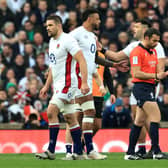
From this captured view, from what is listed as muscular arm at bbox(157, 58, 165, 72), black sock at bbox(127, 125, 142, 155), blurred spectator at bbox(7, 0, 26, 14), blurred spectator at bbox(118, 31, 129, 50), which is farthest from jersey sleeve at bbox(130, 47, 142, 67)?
blurred spectator at bbox(7, 0, 26, 14)

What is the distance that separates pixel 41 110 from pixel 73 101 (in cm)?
663

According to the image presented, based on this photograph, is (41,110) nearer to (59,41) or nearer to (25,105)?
(25,105)

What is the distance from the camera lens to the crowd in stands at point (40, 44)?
1770cm

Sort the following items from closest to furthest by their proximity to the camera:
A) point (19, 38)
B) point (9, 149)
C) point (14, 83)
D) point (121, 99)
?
1. point (9, 149)
2. point (121, 99)
3. point (14, 83)
4. point (19, 38)

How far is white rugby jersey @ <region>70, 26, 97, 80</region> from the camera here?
11914 millimetres

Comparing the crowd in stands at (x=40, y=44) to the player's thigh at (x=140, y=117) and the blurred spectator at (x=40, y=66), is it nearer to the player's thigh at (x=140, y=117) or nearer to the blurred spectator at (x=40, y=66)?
the blurred spectator at (x=40, y=66)

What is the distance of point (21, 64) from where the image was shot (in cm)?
1967

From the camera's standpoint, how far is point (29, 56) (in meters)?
19.9

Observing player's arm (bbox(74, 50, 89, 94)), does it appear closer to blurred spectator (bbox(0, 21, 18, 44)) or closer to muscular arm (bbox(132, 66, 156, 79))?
muscular arm (bbox(132, 66, 156, 79))

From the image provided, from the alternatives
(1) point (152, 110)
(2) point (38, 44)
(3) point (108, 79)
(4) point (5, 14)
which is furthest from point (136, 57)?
(4) point (5, 14)

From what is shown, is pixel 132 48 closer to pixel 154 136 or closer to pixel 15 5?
pixel 154 136

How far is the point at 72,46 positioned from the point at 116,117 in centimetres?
624

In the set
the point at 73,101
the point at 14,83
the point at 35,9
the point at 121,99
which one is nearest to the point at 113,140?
the point at 121,99

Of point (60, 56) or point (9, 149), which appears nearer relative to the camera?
point (60, 56)
